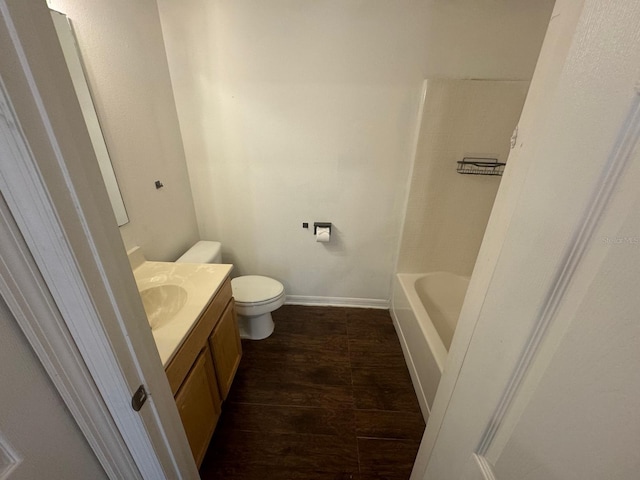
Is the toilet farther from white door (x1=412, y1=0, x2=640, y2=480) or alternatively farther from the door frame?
white door (x1=412, y1=0, x2=640, y2=480)

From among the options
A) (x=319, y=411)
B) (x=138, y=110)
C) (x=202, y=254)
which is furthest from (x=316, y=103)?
(x=319, y=411)

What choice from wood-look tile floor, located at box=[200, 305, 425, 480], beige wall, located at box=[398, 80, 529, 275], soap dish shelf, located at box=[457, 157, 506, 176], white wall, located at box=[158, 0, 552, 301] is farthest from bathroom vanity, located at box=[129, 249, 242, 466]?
soap dish shelf, located at box=[457, 157, 506, 176]

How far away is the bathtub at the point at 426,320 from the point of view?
1418 mm

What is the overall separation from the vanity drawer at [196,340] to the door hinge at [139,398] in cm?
30

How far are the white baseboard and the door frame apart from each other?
1775mm

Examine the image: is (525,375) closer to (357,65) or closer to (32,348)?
(32,348)

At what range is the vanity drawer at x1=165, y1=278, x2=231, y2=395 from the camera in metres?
0.91

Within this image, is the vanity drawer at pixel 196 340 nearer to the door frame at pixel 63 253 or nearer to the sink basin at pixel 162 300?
the sink basin at pixel 162 300

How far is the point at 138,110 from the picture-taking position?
1.42 metres

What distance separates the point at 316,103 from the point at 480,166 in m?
1.27

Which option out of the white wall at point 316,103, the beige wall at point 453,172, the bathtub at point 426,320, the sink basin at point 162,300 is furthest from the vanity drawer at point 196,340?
the beige wall at point 453,172

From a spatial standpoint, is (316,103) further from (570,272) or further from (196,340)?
(570,272)

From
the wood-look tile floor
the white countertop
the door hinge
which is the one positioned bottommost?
the wood-look tile floor

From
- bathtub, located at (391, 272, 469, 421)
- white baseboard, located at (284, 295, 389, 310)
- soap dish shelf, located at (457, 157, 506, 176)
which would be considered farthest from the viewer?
white baseboard, located at (284, 295, 389, 310)
